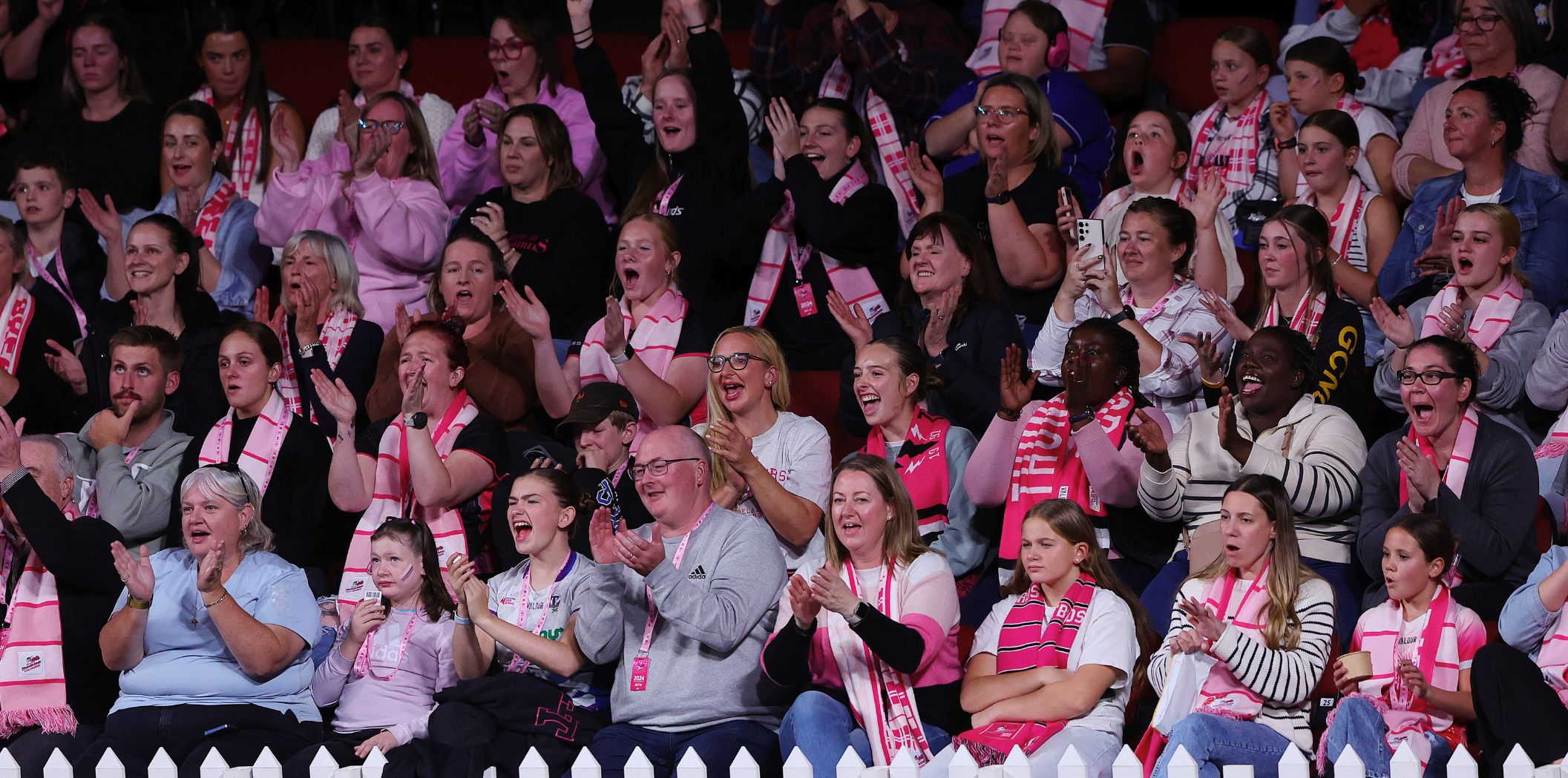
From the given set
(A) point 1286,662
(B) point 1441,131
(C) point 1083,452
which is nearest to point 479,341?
(C) point 1083,452

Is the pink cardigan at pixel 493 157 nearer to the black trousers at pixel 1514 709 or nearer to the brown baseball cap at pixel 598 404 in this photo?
the brown baseball cap at pixel 598 404

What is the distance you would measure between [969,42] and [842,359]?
2.31 m

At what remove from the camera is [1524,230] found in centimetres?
583

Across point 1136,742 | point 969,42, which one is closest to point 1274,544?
point 1136,742

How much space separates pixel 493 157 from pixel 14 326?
1.84m

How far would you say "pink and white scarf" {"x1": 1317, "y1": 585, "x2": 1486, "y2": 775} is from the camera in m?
4.31

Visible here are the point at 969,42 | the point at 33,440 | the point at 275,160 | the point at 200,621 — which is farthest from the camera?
the point at 969,42

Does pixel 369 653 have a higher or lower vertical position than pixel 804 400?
lower

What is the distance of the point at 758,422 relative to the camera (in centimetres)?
540

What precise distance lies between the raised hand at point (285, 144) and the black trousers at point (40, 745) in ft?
8.66

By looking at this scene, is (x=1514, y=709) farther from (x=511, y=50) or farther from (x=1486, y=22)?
(x=511, y=50)

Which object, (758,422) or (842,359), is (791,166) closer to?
(842,359)

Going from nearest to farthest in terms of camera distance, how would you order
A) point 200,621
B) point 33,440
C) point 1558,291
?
point 200,621, point 33,440, point 1558,291

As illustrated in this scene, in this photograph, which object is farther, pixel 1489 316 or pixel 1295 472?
pixel 1489 316
